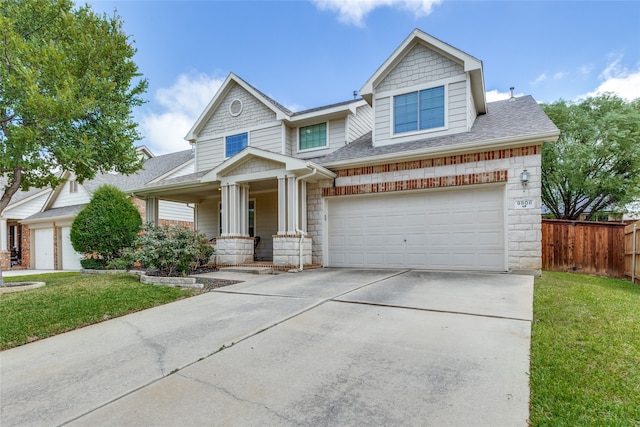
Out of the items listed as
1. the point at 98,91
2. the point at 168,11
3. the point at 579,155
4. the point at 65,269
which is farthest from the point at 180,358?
the point at 65,269

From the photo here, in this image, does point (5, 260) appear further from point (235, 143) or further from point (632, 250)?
point (632, 250)

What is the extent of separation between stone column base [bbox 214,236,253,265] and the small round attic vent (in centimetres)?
572

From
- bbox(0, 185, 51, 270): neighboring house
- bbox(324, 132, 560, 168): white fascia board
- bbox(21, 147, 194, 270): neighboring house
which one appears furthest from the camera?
bbox(0, 185, 51, 270): neighboring house

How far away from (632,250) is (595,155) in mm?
6698

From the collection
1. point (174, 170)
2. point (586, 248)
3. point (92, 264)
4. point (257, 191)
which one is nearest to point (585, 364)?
point (586, 248)

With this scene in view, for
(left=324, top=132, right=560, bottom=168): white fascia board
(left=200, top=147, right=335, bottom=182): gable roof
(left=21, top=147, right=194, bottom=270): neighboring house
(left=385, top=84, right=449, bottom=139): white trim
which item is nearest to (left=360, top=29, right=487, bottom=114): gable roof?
(left=385, top=84, right=449, bottom=139): white trim

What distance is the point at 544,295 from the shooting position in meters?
5.62

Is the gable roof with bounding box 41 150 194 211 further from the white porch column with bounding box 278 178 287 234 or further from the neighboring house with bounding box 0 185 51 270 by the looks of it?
the white porch column with bounding box 278 178 287 234

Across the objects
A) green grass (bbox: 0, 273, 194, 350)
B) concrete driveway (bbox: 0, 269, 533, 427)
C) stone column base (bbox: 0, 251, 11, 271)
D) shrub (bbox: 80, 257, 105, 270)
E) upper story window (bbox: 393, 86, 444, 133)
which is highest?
upper story window (bbox: 393, 86, 444, 133)

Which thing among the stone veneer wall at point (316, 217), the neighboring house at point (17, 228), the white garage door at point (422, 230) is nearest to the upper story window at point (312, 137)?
the stone veneer wall at point (316, 217)

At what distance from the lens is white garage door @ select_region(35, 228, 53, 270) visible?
56.8ft

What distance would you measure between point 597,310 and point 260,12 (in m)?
12.5

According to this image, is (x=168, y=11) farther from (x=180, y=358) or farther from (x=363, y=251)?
(x=180, y=358)

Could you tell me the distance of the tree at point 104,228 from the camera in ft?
37.2
